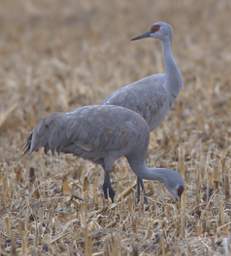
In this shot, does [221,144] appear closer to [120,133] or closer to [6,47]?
[120,133]

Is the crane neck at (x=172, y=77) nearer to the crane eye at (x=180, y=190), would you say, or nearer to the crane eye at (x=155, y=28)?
the crane eye at (x=155, y=28)

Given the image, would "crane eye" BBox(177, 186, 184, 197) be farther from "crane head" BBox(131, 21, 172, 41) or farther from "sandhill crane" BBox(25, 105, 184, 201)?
"crane head" BBox(131, 21, 172, 41)

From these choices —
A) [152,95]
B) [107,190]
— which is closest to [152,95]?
[152,95]

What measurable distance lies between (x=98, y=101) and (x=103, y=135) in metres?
2.89

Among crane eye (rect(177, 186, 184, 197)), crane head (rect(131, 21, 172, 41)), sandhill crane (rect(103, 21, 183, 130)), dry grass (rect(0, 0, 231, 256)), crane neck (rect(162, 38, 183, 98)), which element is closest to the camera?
dry grass (rect(0, 0, 231, 256))

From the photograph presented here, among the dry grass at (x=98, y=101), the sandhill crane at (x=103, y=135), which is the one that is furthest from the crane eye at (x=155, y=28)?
the sandhill crane at (x=103, y=135)

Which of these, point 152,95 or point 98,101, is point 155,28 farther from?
point 98,101

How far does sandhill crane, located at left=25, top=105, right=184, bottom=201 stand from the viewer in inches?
192

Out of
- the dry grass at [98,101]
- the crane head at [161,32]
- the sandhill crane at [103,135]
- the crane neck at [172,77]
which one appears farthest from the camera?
the crane head at [161,32]

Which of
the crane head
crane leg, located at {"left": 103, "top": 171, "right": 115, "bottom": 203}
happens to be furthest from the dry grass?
the crane head

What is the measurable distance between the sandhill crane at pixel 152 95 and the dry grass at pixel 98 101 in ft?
1.29

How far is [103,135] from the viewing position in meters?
4.90

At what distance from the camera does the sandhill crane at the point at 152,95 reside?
550 cm

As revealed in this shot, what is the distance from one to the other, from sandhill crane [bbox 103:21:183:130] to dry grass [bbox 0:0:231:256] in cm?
39
